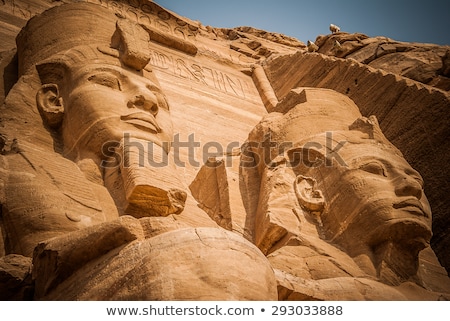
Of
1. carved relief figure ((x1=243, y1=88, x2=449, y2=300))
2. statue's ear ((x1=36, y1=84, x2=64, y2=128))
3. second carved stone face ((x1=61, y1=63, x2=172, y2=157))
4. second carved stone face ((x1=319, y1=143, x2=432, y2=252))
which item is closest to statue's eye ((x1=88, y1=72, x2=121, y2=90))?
second carved stone face ((x1=61, y1=63, x2=172, y2=157))

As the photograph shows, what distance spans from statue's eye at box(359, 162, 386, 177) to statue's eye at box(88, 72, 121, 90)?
6.05ft

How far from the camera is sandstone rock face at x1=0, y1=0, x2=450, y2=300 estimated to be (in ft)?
7.77

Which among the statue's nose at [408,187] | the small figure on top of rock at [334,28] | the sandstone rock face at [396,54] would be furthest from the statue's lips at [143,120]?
the small figure on top of rock at [334,28]

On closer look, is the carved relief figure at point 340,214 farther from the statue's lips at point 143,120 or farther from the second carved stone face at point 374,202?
the statue's lips at point 143,120

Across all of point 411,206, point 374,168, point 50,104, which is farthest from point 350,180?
point 50,104

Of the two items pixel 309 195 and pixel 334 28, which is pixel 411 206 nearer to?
pixel 309 195

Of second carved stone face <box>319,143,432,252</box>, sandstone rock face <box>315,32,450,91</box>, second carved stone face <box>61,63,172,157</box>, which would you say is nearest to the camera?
second carved stone face <box>319,143,432,252</box>

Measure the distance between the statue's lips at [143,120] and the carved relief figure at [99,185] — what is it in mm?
11

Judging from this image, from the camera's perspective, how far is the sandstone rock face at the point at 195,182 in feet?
7.77

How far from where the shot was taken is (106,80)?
4.07 m

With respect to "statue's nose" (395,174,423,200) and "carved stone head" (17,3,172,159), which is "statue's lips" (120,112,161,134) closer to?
"carved stone head" (17,3,172,159)

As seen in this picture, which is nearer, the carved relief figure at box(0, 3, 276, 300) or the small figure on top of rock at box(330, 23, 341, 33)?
the carved relief figure at box(0, 3, 276, 300)

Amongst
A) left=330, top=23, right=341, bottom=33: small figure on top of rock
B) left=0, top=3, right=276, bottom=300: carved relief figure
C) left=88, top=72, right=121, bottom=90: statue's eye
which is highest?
left=330, top=23, right=341, bottom=33: small figure on top of rock
